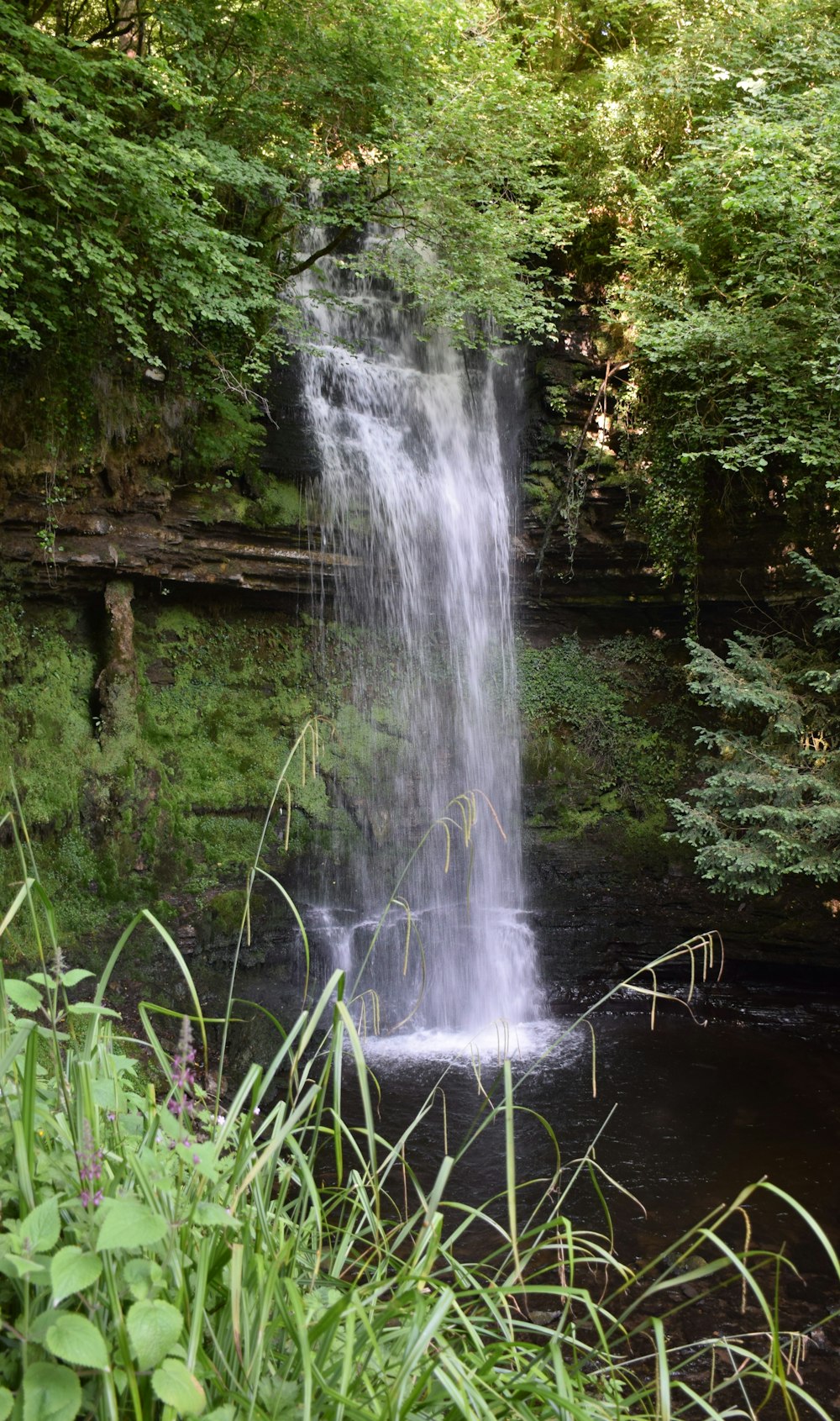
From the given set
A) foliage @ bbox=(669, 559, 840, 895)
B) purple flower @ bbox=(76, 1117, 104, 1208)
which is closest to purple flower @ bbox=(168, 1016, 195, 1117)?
purple flower @ bbox=(76, 1117, 104, 1208)

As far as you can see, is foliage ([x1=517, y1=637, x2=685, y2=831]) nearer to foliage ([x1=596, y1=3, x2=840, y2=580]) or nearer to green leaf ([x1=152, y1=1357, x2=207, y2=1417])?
foliage ([x1=596, y1=3, x2=840, y2=580])

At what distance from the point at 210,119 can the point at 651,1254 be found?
8612mm

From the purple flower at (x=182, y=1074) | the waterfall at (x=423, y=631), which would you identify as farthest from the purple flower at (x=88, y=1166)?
the waterfall at (x=423, y=631)

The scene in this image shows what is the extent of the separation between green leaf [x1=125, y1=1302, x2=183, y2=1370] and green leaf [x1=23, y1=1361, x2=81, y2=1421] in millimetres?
87

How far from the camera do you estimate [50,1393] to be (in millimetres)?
1251

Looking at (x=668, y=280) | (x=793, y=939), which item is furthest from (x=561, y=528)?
(x=793, y=939)

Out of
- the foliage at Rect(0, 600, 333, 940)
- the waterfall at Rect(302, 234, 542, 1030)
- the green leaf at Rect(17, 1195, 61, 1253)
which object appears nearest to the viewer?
the green leaf at Rect(17, 1195, 61, 1253)

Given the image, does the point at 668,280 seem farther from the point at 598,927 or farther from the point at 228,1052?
the point at 228,1052

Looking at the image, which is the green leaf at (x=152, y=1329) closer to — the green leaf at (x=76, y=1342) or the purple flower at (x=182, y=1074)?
the green leaf at (x=76, y=1342)

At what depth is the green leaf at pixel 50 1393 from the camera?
123 cm

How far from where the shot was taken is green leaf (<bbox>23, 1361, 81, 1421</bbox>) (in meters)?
1.23

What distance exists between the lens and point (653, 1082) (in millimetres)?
7242

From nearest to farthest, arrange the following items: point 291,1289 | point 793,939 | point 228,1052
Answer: point 291,1289 → point 228,1052 → point 793,939

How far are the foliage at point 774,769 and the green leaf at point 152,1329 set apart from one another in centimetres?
Answer: 668
